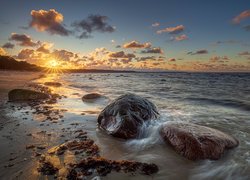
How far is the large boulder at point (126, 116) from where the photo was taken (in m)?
5.41

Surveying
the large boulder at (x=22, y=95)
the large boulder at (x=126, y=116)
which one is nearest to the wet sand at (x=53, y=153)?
the large boulder at (x=126, y=116)

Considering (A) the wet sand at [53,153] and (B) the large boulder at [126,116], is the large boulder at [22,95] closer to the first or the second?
(A) the wet sand at [53,153]

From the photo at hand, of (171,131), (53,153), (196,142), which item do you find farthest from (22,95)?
(196,142)

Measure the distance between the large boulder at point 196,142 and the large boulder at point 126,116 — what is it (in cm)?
92

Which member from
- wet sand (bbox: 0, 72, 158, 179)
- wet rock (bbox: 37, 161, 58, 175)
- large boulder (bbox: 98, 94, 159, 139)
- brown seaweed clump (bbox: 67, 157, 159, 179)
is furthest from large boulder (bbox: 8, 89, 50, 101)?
brown seaweed clump (bbox: 67, 157, 159, 179)

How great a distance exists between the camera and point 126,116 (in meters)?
5.74

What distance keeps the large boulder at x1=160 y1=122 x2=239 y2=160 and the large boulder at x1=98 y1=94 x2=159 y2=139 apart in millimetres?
921

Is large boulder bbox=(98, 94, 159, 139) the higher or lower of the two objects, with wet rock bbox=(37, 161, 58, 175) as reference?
higher

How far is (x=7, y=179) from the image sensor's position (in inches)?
125

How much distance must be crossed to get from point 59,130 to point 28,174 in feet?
8.11

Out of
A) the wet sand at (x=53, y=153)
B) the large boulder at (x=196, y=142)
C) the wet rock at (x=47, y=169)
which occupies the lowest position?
the wet sand at (x=53, y=153)

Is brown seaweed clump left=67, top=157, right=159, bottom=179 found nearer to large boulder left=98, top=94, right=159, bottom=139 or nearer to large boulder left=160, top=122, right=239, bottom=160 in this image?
large boulder left=160, top=122, right=239, bottom=160

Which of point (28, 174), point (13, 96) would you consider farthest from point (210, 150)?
point (13, 96)

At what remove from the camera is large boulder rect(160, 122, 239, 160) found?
13.6 feet
